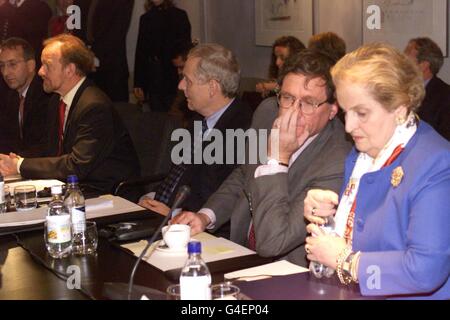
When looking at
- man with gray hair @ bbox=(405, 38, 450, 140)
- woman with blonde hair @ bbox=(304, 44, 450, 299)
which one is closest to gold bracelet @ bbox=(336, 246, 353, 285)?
woman with blonde hair @ bbox=(304, 44, 450, 299)

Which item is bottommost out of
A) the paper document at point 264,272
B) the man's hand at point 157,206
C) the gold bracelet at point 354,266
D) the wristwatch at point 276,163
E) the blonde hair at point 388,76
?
the man's hand at point 157,206

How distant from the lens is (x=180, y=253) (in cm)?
237

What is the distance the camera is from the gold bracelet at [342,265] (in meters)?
2.00

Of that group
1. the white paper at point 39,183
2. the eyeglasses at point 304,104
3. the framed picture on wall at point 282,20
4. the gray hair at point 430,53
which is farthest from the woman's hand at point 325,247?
the framed picture on wall at point 282,20

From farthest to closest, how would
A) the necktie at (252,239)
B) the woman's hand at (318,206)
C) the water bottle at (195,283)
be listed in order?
1. the necktie at (252,239)
2. the woman's hand at (318,206)
3. the water bottle at (195,283)

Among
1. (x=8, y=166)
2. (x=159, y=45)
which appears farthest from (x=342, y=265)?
(x=159, y=45)

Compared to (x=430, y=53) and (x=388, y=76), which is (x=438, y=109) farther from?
(x=388, y=76)

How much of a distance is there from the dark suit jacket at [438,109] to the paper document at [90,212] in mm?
2175

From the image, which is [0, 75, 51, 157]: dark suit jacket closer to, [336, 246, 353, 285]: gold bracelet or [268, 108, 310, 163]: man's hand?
[268, 108, 310, 163]: man's hand

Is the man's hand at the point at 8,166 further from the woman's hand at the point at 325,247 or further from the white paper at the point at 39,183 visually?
the woman's hand at the point at 325,247

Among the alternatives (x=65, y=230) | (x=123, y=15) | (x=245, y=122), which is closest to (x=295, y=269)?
(x=65, y=230)

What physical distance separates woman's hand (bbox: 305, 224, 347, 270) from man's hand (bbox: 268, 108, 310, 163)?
1.49 feet

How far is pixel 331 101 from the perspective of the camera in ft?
8.50

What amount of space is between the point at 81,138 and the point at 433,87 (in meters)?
2.18
